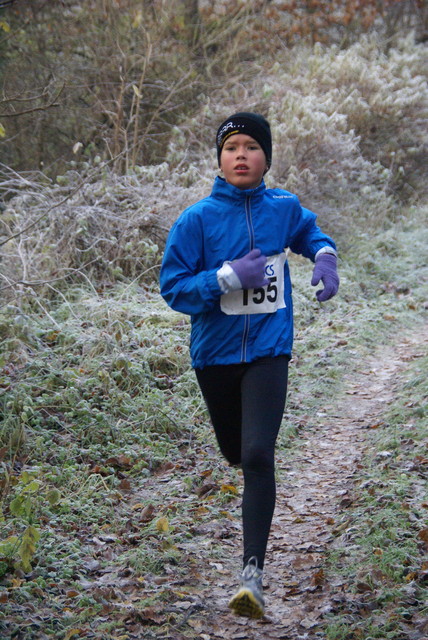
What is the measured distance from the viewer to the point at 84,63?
476 inches

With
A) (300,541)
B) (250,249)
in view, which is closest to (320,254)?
(250,249)

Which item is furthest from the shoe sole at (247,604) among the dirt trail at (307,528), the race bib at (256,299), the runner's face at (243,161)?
the runner's face at (243,161)

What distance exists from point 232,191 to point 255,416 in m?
1.03

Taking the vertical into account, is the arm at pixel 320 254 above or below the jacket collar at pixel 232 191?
below

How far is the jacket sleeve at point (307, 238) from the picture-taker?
3792mm

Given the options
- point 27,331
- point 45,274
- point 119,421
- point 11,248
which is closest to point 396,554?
point 119,421

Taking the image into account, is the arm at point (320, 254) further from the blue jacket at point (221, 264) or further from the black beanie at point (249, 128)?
the black beanie at point (249, 128)

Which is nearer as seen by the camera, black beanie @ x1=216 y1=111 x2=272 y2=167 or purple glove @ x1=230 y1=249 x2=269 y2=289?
purple glove @ x1=230 y1=249 x2=269 y2=289

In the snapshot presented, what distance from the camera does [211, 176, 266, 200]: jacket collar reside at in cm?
356

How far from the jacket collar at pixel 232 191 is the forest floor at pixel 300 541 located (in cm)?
191

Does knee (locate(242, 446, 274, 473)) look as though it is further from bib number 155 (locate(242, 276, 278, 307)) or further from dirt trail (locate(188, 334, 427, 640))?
dirt trail (locate(188, 334, 427, 640))

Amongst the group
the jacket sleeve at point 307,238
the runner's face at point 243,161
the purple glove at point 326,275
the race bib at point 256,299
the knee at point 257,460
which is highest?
the runner's face at point 243,161

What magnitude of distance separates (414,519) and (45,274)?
4.88 meters

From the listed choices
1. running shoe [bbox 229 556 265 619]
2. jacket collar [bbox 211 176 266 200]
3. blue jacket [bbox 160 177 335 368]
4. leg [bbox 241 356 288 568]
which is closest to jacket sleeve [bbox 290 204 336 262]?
blue jacket [bbox 160 177 335 368]
